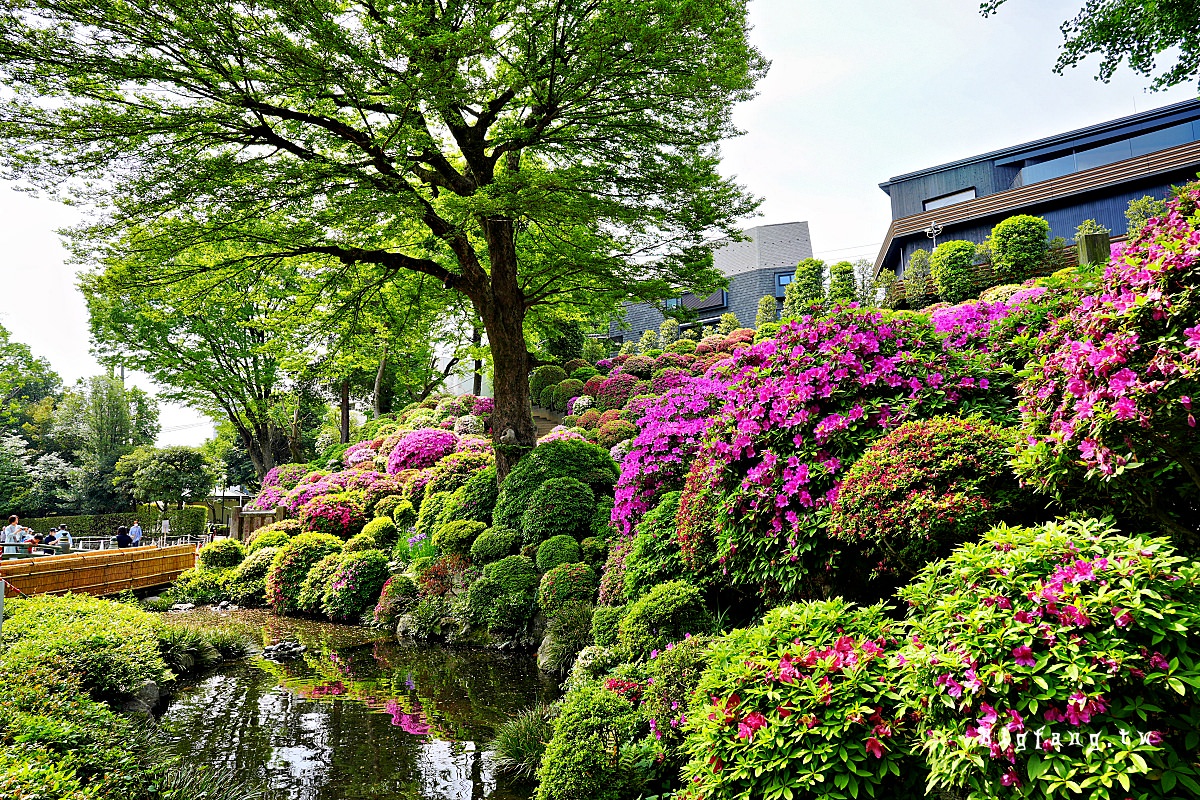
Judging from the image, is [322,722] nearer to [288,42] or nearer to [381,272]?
[288,42]

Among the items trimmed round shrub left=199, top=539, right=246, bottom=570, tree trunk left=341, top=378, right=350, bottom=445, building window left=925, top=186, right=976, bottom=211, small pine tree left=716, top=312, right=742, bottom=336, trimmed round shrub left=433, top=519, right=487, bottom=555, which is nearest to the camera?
trimmed round shrub left=433, top=519, right=487, bottom=555

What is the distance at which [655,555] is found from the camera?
585cm

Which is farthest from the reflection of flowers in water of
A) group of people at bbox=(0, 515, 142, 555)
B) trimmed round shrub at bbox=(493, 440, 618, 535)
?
group of people at bbox=(0, 515, 142, 555)

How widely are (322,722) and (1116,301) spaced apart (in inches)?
265

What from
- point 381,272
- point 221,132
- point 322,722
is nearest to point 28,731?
point 322,722

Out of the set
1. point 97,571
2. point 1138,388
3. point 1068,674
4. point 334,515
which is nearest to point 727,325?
point 334,515

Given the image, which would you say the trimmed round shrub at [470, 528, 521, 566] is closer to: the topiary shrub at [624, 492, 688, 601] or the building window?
the topiary shrub at [624, 492, 688, 601]

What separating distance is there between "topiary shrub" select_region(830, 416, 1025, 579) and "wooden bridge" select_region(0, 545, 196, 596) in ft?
38.2

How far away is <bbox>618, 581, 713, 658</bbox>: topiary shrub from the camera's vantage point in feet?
16.2

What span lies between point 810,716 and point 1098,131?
30454 millimetres

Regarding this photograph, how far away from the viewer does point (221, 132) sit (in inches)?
359

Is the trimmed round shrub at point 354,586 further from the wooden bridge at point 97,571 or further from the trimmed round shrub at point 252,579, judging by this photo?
the wooden bridge at point 97,571

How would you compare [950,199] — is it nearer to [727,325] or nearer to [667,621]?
[727,325]

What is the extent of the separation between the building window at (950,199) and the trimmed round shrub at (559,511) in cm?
2417
